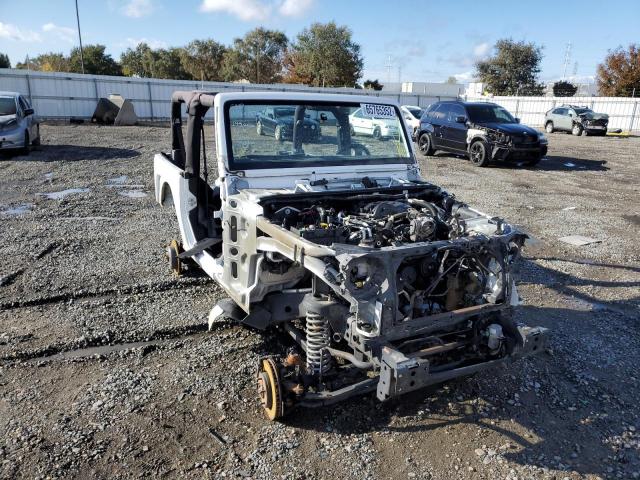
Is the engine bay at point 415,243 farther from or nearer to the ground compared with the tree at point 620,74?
nearer to the ground

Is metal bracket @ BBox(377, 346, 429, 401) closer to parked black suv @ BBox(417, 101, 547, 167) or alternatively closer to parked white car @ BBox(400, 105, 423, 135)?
parked black suv @ BBox(417, 101, 547, 167)

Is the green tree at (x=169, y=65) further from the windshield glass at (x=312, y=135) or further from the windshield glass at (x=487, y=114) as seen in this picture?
→ the windshield glass at (x=312, y=135)

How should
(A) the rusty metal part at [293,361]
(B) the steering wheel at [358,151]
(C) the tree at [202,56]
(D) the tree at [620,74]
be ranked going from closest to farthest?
(A) the rusty metal part at [293,361] < (B) the steering wheel at [358,151] < (D) the tree at [620,74] < (C) the tree at [202,56]

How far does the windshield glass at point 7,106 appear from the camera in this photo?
13500 millimetres

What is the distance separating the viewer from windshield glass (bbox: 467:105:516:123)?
48.6 ft

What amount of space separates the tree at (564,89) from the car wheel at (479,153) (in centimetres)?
3670

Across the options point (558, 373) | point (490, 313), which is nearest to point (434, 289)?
point (490, 313)

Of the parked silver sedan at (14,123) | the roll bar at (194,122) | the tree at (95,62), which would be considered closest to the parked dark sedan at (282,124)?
the roll bar at (194,122)

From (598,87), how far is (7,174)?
48.8 m

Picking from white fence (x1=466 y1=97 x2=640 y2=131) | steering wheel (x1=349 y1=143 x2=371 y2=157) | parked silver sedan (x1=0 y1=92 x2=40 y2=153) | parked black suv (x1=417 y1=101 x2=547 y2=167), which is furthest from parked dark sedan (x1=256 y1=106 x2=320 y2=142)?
white fence (x1=466 y1=97 x2=640 y2=131)

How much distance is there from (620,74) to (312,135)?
47.8m

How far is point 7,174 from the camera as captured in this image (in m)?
11.8

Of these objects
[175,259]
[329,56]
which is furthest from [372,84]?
[175,259]

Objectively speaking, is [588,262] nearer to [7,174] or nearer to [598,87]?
[7,174]
